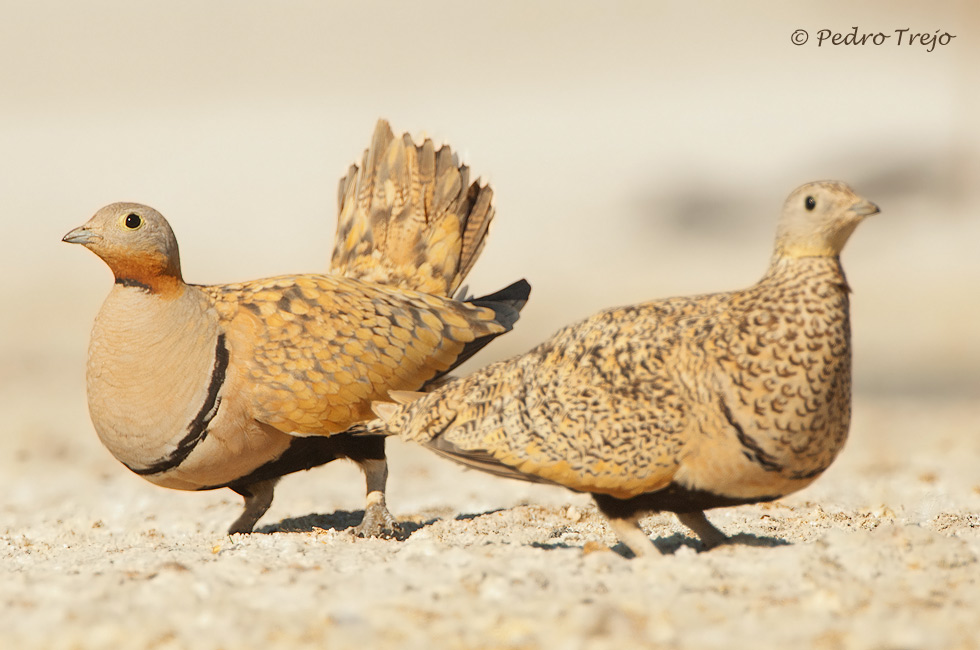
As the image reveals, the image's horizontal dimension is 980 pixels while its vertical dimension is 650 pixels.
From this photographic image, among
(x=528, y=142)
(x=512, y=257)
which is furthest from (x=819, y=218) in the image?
(x=528, y=142)

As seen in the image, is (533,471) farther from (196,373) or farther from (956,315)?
(956,315)

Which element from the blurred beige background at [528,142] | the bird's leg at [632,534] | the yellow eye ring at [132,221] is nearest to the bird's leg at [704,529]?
the bird's leg at [632,534]

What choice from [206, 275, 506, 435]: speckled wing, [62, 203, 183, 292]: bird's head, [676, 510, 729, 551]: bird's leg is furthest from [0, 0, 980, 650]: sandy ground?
[62, 203, 183, 292]: bird's head

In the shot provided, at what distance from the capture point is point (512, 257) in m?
25.0

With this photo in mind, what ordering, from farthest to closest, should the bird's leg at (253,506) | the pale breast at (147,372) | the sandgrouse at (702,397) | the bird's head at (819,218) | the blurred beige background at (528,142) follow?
1. the blurred beige background at (528,142)
2. the bird's leg at (253,506)
3. the pale breast at (147,372)
4. the bird's head at (819,218)
5. the sandgrouse at (702,397)

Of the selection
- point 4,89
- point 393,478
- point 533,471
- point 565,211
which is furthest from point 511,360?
point 4,89

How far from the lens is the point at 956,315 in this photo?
17750 mm

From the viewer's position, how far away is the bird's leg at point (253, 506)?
589 cm

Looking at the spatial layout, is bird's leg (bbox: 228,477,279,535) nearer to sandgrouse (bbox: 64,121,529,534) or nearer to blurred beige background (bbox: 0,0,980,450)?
sandgrouse (bbox: 64,121,529,534)

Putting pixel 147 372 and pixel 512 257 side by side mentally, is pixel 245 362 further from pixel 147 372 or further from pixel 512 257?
pixel 512 257

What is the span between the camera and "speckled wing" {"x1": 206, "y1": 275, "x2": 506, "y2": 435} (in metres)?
5.32

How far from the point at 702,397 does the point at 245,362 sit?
2.20 m

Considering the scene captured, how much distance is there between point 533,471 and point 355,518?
2263 millimetres

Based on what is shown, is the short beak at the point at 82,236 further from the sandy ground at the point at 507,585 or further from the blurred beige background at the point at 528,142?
the blurred beige background at the point at 528,142
